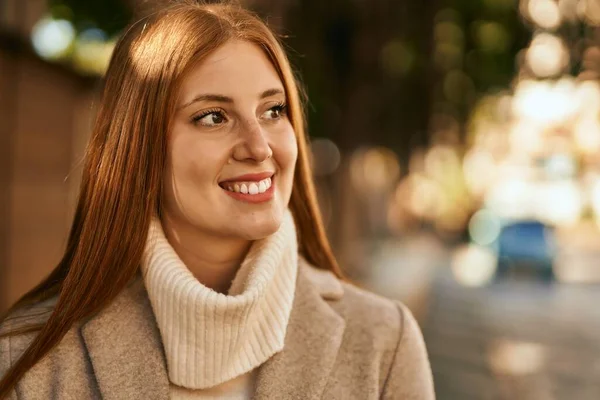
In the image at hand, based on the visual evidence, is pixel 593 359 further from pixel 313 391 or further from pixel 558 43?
pixel 313 391

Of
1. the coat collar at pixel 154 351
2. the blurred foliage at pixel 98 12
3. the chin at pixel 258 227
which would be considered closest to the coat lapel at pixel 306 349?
the coat collar at pixel 154 351

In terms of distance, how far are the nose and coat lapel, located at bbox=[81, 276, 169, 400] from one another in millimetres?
562

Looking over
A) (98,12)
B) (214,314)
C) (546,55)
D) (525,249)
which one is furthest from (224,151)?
(525,249)

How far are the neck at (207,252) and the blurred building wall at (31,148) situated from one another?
490 cm

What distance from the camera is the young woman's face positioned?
2516 millimetres

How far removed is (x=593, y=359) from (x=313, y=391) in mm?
10630

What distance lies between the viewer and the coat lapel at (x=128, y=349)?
2574 millimetres

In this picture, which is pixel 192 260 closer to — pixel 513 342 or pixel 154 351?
pixel 154 351

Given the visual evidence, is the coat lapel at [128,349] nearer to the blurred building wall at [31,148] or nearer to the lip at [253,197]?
the lip at [253,197]

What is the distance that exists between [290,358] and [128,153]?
764 millimetres

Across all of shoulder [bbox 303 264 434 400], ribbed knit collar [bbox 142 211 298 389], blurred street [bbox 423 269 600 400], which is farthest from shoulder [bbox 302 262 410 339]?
blurred street [bbox 423 269 600 400]

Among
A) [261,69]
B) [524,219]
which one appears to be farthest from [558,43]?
[261,69]

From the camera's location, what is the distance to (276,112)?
8.79ft

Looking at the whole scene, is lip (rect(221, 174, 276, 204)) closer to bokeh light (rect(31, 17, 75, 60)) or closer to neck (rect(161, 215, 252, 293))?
neck (rect(161, 215, 252, 293))
